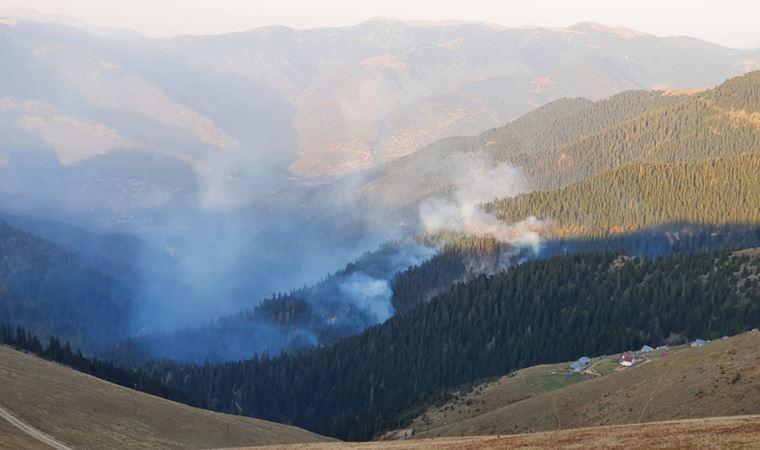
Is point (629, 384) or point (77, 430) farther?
point (629, 384)

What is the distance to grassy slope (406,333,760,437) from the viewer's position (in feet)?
279

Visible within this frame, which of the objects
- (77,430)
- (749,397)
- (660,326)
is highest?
(660,326)

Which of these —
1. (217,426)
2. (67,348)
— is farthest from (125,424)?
(67,348)

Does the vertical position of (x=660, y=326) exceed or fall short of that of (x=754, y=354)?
it exceeds it

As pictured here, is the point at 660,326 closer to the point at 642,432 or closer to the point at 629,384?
the point at 629,384

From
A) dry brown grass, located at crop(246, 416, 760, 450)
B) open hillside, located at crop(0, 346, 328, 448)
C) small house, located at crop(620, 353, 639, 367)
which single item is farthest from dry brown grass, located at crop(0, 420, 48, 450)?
small house, located at crop(620, 353, 639, 367)

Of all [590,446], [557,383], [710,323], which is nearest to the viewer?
[590,446]

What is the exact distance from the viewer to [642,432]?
64.5 m

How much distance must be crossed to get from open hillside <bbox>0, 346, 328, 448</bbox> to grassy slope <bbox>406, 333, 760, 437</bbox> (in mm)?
34084

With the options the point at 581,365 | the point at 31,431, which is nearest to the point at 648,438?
the point at 31,431

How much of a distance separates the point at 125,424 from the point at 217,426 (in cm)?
1913

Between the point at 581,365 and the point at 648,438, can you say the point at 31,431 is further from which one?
the point at 581,365

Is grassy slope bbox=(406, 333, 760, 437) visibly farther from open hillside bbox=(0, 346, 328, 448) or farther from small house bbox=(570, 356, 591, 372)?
open hillside bbox=(0, 346, 328, 448)

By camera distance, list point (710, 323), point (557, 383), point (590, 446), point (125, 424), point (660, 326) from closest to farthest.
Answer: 1. point (590, 446)
2. point (125, 424)
3. point (557, 383)
4. point (710, 323)
5. point (660, 326)
